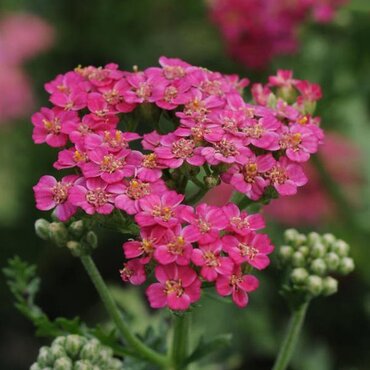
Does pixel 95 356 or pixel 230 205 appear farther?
pixel 95 356

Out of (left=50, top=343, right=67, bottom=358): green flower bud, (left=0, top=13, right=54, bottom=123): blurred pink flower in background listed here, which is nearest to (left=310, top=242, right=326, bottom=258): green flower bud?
(left=50, top=343, right=67, bottom=358): green flower bud

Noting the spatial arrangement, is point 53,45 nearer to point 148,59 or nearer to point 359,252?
point 148,59

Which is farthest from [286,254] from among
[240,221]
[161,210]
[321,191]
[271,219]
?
[321,191]

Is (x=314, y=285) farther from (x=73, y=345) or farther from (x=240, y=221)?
(x=73, y=345)

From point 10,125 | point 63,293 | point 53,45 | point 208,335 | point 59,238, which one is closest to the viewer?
point 59,238

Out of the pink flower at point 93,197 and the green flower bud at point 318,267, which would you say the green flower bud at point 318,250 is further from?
the pink flower at point 93,197

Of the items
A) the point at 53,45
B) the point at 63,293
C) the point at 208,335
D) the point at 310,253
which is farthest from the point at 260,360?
the point at 53,45
